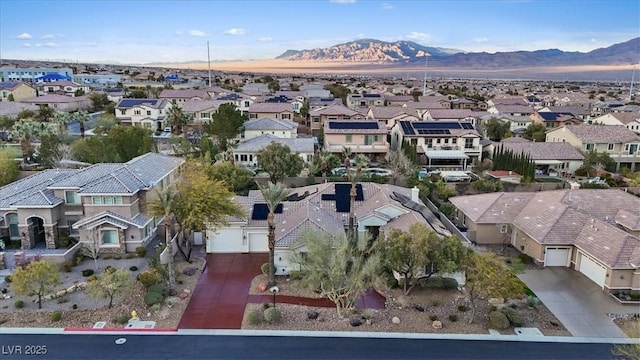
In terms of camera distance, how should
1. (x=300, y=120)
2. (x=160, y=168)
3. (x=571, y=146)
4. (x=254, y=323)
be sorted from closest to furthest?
(x=254, y=323) < (x=160, y=168) < (x=571, y=146) < (x=300, y=120)

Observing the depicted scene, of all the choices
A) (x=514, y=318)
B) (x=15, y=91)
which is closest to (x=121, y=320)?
(x=514, y=318)

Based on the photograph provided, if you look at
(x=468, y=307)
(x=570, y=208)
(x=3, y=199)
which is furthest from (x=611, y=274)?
(x=3, y=199)

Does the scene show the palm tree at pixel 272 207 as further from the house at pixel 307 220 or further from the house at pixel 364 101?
the house at pixel 364 101

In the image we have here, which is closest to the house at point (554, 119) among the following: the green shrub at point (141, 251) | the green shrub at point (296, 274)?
the green shrub at point (296, 274)

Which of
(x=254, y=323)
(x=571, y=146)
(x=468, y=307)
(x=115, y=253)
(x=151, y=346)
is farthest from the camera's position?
(x=571, y=146)

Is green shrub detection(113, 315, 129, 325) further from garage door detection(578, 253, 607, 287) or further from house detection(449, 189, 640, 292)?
garage door detection(578, 253, 607, 287)

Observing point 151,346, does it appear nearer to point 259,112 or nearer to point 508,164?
point 508,164

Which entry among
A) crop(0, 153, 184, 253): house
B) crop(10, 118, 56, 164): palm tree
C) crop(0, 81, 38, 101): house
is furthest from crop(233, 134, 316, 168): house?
crop(0, 81, 38, 101): house
